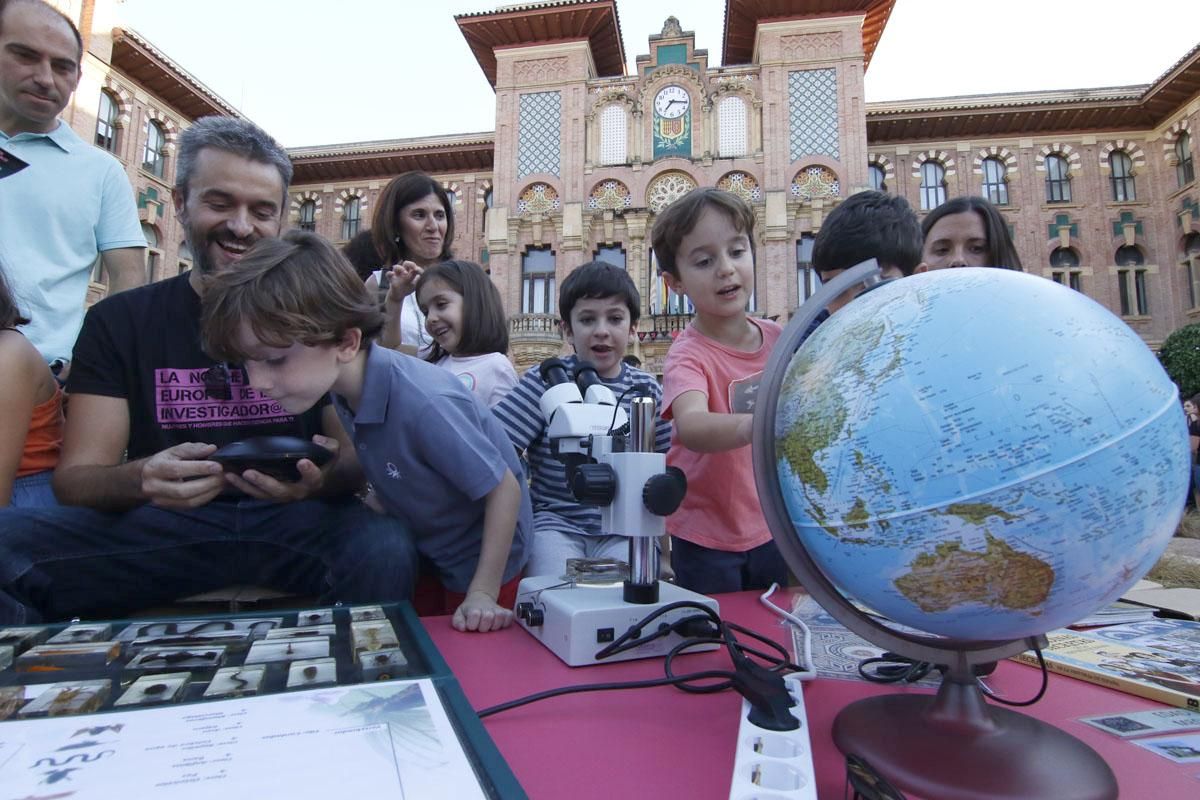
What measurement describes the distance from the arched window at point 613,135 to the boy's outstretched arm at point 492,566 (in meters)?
15.4

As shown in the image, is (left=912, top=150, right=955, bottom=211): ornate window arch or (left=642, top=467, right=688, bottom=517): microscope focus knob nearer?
(left=642, top=467, right=688, bottom=517): microscope focus knob

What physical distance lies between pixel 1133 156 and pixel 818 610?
812 inches

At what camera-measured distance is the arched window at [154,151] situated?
1470cm

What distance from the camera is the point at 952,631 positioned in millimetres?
697

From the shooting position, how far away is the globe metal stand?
2.14 feet

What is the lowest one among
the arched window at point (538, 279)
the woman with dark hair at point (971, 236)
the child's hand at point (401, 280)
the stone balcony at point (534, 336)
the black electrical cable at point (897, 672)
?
the black electrical cable at point (897, 672)

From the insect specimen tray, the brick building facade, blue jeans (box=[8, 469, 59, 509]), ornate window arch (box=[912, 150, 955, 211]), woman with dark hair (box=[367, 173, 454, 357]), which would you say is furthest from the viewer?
ornate window arch (box=[912, 150, 955, 211])

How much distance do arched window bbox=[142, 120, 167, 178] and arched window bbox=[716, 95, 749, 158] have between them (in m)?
13.0

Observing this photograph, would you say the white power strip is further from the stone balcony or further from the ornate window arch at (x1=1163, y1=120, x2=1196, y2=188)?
the ornate window arch at (x1=1163, y1=120, x2=1196, y2=188)

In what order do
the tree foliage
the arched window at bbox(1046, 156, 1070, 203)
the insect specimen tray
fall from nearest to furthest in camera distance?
the insect specimen tray, the tree foliage, the arched window at bbox(1046, 156, 1070, 203)

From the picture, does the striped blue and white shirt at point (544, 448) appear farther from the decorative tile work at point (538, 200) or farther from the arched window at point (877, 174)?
the arched window at point (877, 174)

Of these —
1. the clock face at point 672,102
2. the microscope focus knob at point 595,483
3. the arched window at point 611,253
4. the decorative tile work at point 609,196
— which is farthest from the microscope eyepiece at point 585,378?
the clock face at point 672,102

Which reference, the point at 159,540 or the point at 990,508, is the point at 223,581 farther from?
the point at 990,508

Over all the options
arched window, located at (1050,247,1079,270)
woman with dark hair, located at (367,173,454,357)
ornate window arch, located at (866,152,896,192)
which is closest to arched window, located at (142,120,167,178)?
woman with dark hair, located at (367,173,454,357)
